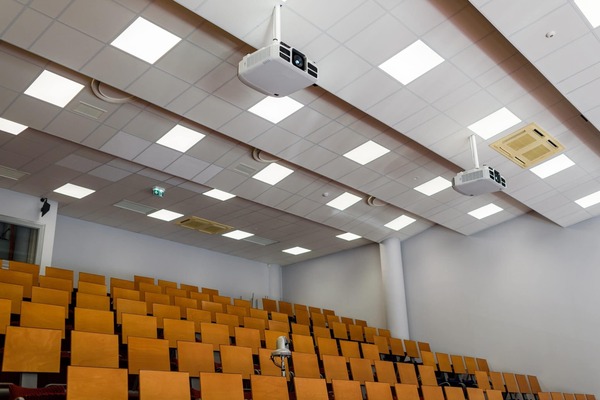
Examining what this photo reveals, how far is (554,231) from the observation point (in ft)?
23.4

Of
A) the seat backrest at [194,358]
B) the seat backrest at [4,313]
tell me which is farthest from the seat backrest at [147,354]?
the seat backrest at [4,313]

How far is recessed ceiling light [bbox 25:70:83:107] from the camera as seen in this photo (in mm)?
4338

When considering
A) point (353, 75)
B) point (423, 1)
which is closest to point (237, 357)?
point (353, 75)

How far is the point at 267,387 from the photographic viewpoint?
299 centimetres

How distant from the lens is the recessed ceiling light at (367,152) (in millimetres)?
5484

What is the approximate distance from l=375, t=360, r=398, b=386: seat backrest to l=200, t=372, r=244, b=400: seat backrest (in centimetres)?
208

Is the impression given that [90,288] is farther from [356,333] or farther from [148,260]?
[356,333]

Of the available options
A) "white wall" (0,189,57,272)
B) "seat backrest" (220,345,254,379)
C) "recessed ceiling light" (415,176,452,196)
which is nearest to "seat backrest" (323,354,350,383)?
"seat backrest" (220,345,254,379)

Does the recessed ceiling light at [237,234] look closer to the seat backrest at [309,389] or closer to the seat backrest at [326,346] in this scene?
the seat backrest at [326,346]

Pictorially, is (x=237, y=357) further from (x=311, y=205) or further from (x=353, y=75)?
(x=311, y=205)

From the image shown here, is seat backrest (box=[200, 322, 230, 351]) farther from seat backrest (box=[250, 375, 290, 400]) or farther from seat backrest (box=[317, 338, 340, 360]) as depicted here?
seat backrest (box=[250, 375, 290, 400])

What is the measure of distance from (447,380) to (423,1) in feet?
14.8

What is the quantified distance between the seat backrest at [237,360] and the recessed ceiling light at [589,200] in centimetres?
499

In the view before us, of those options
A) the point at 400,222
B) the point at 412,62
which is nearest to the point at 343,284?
the point at 400,222
